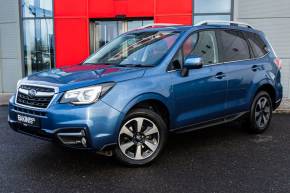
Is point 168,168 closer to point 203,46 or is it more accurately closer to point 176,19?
point 203,46

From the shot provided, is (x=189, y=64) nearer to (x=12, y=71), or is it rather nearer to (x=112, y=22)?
(x=112, y=22)

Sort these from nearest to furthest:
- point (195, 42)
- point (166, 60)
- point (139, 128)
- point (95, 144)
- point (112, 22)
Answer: point (95, 144), point (139, 128), point (166, 60), point (195, 42), point (112, 22)

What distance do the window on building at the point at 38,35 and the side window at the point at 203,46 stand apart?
8075 millimetres

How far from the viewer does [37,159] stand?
5.03 m

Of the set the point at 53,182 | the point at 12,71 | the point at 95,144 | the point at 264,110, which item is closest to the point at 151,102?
the point at 95,144

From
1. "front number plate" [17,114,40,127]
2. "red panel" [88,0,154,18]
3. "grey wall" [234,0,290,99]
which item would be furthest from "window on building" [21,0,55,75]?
"front number plate" [17,114,40,127]

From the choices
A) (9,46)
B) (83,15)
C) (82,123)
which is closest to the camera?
(82,123)

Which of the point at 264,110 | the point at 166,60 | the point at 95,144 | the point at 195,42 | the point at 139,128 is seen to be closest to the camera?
the point at 95,144

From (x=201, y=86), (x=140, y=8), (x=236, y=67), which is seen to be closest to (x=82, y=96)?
(x=201, y=86)

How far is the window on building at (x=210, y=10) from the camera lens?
11516mm

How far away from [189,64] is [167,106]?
23.9 inches

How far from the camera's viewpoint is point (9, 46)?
13000 mm

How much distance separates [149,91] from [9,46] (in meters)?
9.72

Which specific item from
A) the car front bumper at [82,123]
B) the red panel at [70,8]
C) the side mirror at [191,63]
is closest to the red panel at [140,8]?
the red panel at [70,8]
